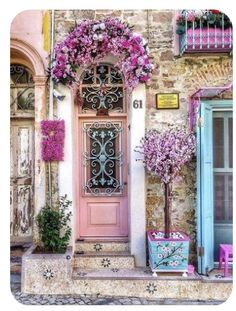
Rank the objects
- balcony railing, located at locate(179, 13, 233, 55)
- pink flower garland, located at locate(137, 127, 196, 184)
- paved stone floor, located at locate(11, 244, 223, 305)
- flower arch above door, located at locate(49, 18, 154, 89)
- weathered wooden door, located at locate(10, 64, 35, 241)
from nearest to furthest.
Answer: paved stone floor, located at locate(11, 244, 223, 305), pink flower garland, located at locate(137, 127, 196, 184), balcony railing, located at locate(179, 13, 233, 55), flower arch above door, located at locate(49, 18, 154, 89), weathered wooden door, located at locate(10, 64, 35, 241)

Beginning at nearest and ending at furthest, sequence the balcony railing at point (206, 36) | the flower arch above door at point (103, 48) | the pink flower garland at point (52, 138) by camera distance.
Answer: the balcony railing at point (206, 36) → the flower arch above door at point (103, 48) → the pink flower garland at point (52, 138)

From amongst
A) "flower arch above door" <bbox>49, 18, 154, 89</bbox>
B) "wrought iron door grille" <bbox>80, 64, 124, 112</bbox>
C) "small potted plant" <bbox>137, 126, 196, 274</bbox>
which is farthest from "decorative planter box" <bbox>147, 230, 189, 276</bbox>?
"flower arch above door" <bbox>49, 18, 154, 89</bbox>

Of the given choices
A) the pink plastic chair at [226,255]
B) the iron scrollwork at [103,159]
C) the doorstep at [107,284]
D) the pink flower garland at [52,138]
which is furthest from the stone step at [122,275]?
the pink flower garland at [52,138]

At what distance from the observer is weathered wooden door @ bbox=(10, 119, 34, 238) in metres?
5.86

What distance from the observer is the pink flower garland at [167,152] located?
4883 mm

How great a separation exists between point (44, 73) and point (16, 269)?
254 centimetres

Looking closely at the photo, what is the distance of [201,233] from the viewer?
5.19 metres

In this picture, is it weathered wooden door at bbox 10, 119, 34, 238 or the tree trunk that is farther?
weathered wooden door at bbox 10, 119, 34, 238

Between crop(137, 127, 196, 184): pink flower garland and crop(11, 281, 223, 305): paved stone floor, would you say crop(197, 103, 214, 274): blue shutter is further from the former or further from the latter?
crop(11, 281, 223, 305): paved stone floor

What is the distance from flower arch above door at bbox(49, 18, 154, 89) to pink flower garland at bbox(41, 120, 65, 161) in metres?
0.57

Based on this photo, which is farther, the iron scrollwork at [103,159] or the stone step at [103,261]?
the iron scrollwork at [103,159]

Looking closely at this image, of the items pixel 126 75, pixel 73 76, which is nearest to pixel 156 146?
pixel 126 75

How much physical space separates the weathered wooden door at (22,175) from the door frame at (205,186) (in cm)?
231

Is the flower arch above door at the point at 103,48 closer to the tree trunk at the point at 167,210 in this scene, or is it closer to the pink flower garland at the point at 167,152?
the pink flower garland at the point at 167,152
